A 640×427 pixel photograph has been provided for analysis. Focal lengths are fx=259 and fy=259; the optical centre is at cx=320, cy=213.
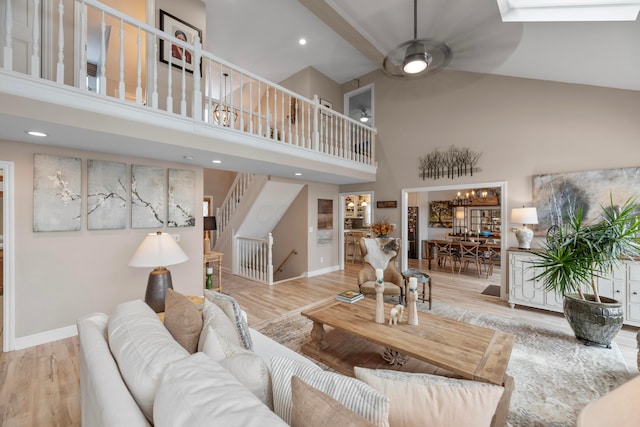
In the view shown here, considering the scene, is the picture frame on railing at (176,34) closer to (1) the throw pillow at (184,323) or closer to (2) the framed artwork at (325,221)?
(1) the throw pillow at (184,323)

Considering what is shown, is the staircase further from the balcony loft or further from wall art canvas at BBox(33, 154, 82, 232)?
wall art canvas at BBox(33, 154, 82, 232)

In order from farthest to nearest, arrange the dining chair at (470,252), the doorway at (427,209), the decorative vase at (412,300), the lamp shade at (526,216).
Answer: the dining chair at (470,252) → the doorway at (427,209) → the lamp shade at (526,216) → the decorative vase at (412,300)

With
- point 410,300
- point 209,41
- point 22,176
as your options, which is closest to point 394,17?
point 209,41

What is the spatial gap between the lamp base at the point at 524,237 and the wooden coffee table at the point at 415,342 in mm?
2615

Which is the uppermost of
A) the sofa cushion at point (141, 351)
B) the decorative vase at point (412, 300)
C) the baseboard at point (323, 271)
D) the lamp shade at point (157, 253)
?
the lamp shade at point (157, 253)

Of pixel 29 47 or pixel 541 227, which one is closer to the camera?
pixel 29 47

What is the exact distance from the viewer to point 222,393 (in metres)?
0.79

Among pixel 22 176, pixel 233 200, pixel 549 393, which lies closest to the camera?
pixel 549 393

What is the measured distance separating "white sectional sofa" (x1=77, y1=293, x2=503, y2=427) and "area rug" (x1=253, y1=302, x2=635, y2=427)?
5.19 ft

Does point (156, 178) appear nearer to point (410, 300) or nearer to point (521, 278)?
point (410, 300)

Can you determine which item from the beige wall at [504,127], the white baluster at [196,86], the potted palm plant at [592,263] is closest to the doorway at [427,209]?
the beige wall at [504,127]

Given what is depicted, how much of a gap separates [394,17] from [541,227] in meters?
3.93

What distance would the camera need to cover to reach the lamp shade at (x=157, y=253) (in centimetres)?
231

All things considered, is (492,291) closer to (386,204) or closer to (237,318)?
(386,204)
